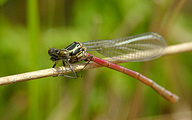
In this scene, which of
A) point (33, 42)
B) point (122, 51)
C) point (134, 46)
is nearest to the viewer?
point (33, 42)

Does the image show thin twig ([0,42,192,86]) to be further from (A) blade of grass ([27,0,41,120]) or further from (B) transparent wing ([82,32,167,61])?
(A) blade of grass ([27,0,41,120])

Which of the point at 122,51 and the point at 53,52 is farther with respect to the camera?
the point at 122,51

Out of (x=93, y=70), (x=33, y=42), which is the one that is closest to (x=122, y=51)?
(x=93, y=70)

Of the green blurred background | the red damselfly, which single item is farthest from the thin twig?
the green blurred background

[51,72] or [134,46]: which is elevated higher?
[134,46]

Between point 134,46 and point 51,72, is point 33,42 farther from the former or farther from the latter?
point 134,46

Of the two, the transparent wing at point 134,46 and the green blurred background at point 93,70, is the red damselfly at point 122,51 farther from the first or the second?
the green blurred background at point 93,70

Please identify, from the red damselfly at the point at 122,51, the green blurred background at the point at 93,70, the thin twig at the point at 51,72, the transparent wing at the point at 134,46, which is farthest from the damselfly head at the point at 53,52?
the green blurred background at the point at 93,70
